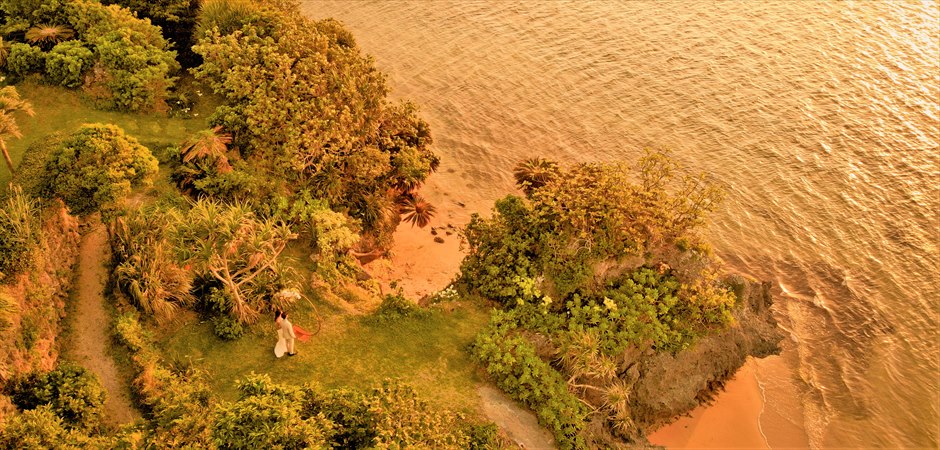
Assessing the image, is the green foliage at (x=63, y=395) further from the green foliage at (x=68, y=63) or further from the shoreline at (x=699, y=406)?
the green foliage at (x=68, y=63)

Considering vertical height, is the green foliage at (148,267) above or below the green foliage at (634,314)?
above

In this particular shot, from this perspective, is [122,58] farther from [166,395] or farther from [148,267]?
[166,395]

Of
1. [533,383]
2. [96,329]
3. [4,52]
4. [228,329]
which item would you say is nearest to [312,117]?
[228,329]

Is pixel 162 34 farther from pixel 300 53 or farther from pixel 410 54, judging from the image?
pixel 410 54

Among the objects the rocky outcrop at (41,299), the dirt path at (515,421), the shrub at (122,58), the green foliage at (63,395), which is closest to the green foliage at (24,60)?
the shrub at (122,58)

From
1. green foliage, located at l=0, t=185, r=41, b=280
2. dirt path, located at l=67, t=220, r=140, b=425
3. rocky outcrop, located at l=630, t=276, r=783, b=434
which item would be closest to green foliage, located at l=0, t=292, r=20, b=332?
green foliage, located at l=0, t=185, r=41, b=280
